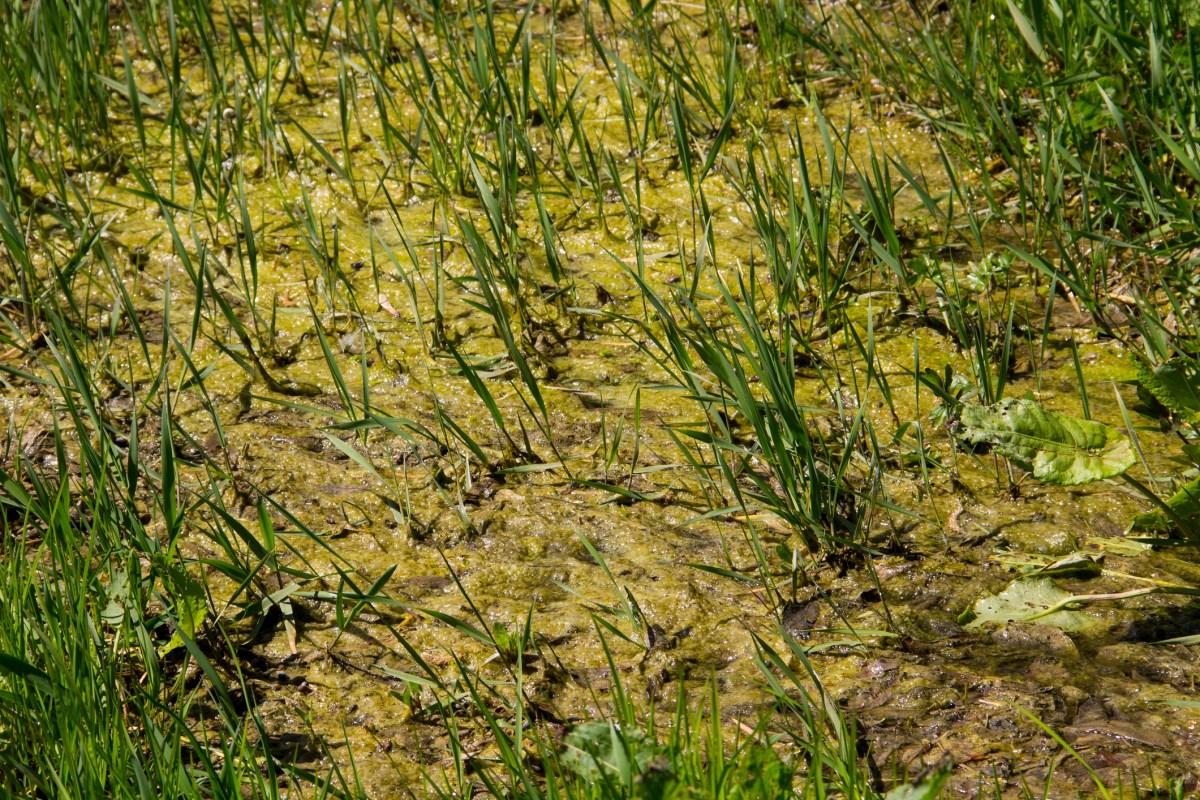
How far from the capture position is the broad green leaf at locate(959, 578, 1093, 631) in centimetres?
185

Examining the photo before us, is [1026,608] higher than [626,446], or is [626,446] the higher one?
[626,446]

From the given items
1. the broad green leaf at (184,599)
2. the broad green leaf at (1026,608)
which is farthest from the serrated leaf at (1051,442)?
the broad green leaf at (184,599)

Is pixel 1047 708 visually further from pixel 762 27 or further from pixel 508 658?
pixel 762 27

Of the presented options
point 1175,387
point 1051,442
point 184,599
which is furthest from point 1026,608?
point 184,599

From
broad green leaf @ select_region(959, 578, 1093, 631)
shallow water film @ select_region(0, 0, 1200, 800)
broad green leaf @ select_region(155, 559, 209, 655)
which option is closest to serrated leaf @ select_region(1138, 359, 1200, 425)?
shallow water film @ select_region(0, 0, 1200, 800)

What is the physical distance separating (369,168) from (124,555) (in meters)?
1.79

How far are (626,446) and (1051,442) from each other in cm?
84

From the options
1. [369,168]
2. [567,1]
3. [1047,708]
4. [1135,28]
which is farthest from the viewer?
[567,1]

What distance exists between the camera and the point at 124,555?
75.7 inches

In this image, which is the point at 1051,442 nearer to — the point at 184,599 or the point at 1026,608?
the point at 1026,608

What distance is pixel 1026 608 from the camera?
6.13ft

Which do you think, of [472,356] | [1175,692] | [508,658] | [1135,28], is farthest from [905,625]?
[1135,28]

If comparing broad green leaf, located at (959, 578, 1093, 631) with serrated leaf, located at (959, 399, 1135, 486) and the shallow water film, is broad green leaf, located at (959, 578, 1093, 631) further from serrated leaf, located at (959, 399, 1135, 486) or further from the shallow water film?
serrated leaf, located at (959, 399, 1135, 486)

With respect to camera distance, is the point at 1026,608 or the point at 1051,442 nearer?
the point at 1026,608
